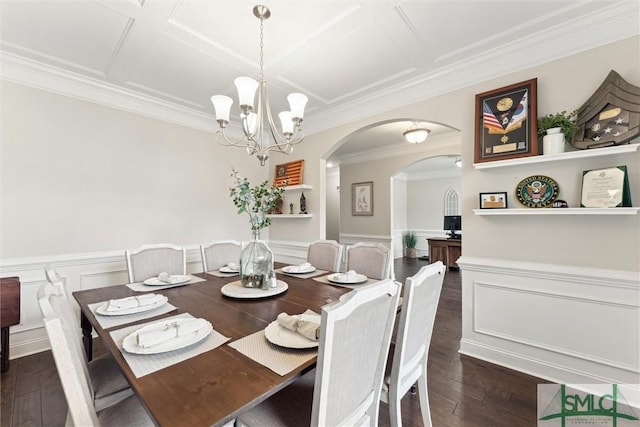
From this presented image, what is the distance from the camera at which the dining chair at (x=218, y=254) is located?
254cm

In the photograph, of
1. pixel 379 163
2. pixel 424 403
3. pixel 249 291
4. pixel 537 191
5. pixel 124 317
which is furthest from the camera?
pixel 379 163

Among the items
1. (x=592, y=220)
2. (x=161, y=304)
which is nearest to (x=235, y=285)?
(x=161, y=304)

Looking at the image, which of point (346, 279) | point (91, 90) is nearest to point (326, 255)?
point (346, 279)

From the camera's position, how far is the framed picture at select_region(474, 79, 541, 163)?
2.03m

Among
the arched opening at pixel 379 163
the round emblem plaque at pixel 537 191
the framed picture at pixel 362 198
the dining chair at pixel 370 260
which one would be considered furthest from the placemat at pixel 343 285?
the framed picture at pixel 362 198

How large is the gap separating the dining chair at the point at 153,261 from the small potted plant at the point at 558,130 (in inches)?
123

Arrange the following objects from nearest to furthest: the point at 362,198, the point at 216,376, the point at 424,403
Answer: the point at 216,376
the point at 424,403
the point at 362,198

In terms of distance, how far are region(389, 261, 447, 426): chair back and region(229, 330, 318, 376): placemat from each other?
1.48 feet

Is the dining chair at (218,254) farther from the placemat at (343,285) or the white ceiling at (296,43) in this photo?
the white ceiling at (296,43)

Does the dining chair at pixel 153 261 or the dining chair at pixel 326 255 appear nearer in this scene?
the dining chair at pixel 153 261

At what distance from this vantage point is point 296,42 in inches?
81.5

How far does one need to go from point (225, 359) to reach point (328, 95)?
2.80 metres

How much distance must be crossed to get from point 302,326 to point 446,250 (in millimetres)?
5487

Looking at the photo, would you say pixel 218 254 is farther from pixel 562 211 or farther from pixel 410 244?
pixel 410 244
